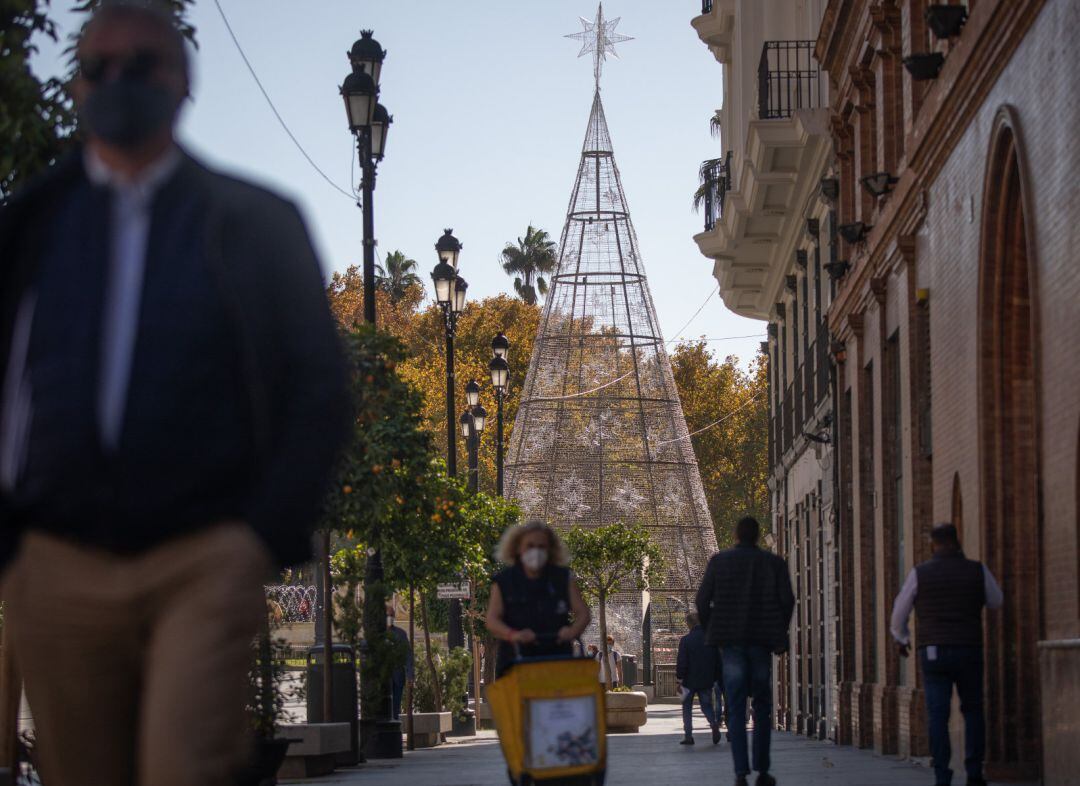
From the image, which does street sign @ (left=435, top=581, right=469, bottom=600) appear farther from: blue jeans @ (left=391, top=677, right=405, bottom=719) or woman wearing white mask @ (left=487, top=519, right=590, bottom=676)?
woman wearing white mask @ (left=487, top=519, right=590, bottom=676)

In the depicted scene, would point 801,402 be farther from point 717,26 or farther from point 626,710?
point 717,26

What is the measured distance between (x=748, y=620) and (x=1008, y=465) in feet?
10.3

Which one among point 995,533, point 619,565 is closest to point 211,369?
point 995,533

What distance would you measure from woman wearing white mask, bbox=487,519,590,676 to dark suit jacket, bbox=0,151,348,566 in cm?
698

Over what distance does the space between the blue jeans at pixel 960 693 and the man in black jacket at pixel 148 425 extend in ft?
32.7

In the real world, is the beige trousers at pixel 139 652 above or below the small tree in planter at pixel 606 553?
below

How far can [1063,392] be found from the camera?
1281 centimetres

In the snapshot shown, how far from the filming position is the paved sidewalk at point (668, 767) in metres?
16.1

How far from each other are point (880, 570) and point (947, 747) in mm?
9338

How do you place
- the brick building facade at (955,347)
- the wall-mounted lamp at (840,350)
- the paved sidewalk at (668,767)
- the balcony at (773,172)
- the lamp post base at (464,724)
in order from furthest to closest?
the lamp post base at (464,724), the balcony at (773,172), the wall-mounted lamp at (840,350), the paved sidewalk at (668,767), the brick building facade at (955,347)

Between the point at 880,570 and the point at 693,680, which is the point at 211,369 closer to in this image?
the point at 880,570

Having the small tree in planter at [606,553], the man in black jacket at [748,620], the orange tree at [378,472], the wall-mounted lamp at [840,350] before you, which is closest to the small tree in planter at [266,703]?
the orange tree at [378,472]

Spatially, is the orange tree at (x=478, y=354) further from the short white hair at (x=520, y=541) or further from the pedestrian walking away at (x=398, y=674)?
the short white hair at (x=520, y=541)

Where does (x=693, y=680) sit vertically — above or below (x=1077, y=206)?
below
